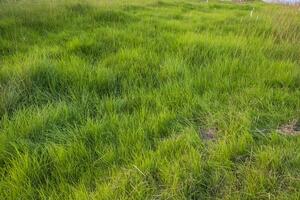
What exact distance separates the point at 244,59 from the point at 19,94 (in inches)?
102

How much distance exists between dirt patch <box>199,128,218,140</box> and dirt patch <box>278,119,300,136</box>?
512 millimetres

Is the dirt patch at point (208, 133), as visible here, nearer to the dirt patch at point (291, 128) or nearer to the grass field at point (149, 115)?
the grass field at point (149, 115)

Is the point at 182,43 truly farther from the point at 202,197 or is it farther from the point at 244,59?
the point at 202,197

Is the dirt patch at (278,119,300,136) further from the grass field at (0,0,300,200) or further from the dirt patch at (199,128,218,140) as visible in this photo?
the dirt patch at (199,128,218,140)

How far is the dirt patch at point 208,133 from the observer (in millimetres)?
2598

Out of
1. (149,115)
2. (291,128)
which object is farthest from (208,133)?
(291,128)

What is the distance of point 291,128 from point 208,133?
679 mm

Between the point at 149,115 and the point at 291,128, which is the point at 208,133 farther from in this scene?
the point at 291,128

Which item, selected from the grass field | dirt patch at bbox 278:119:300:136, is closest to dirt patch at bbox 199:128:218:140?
the grass field

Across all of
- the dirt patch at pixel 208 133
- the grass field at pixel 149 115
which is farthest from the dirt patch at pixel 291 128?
the dirt patch at pixel 208 133

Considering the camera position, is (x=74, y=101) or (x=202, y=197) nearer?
(x=202, y=197)

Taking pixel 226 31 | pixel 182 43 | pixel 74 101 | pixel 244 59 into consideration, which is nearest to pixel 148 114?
pixel 74 101

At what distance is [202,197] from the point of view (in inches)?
79.0

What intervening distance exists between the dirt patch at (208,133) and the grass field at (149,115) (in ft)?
0.05
